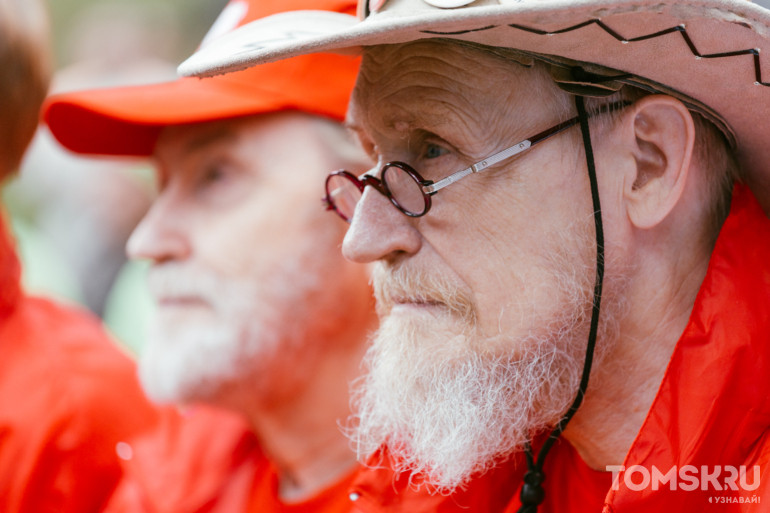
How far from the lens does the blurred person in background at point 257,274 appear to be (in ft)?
8.29

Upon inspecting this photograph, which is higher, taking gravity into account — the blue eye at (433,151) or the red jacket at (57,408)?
the blue eye at (433,151)

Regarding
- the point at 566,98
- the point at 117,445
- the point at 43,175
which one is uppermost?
the point at 566,98

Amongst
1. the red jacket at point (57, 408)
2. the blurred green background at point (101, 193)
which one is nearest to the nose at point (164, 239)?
the red jacket at point (57, 408)

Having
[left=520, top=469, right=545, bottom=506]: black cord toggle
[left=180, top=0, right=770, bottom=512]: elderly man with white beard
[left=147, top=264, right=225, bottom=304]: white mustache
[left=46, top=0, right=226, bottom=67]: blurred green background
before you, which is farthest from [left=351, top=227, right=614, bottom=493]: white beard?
[left=46, top=0, right=226, bottom=67]: blurred green background

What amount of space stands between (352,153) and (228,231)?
17.2 inches

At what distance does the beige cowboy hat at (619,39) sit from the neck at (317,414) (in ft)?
3.67

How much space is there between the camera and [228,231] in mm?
2555

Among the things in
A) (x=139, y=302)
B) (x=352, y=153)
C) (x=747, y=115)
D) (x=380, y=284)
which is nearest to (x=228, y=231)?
(x=352, y=153)

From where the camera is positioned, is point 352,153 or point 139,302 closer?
point 352,153

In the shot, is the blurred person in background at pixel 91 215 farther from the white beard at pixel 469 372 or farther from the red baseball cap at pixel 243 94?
the white beard at pixel 469 372

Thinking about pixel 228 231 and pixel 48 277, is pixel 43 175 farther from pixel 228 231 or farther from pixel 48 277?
pixel 228 231

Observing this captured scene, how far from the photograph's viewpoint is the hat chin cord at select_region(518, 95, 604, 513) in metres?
1.63

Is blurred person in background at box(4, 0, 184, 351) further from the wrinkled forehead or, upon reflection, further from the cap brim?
the wrinkled forehead
